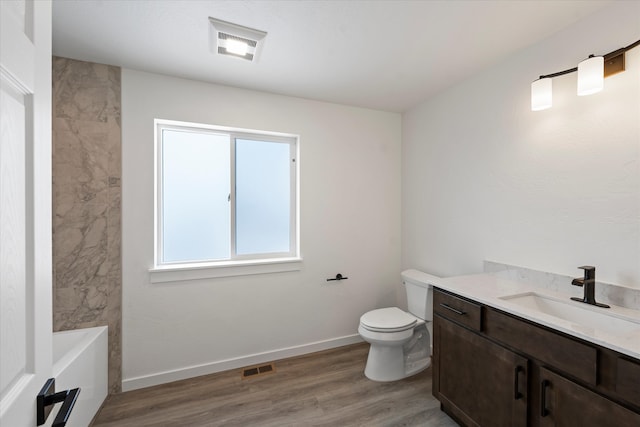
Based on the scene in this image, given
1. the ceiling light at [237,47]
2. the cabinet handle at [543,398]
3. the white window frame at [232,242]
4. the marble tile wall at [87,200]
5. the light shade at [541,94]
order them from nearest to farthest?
the cabinet handle at [543,398]
the light shade at [541,94]
the ceiling light at [237,47]
the marble tile wall at [87,200]
the white window frame at [232,242]

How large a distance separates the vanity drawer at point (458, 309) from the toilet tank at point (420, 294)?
466 millimetres

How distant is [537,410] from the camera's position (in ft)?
4.01

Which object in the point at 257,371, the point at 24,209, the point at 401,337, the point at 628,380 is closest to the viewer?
the point at 24,209

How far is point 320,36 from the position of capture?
1667 millimetres

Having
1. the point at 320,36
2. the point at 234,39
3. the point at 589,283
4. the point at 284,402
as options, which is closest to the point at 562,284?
the point at 589,283

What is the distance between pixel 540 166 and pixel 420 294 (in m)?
1.31

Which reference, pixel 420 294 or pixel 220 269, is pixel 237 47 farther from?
pixel 420 294

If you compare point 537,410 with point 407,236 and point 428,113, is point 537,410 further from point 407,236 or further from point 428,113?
point 428,113

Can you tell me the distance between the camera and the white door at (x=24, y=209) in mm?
516

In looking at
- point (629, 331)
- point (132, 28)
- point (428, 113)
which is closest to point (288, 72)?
point (132, 28)

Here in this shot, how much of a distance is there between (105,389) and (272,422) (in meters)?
1.25

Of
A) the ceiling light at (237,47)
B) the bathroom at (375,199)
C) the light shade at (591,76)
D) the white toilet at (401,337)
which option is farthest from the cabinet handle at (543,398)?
the ceiling light at (237,47)

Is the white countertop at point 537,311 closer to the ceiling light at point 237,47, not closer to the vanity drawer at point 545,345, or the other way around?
the vanity drawer at point 545,345

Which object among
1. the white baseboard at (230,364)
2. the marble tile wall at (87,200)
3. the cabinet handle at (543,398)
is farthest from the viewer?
the white baseboard at (230,364)
